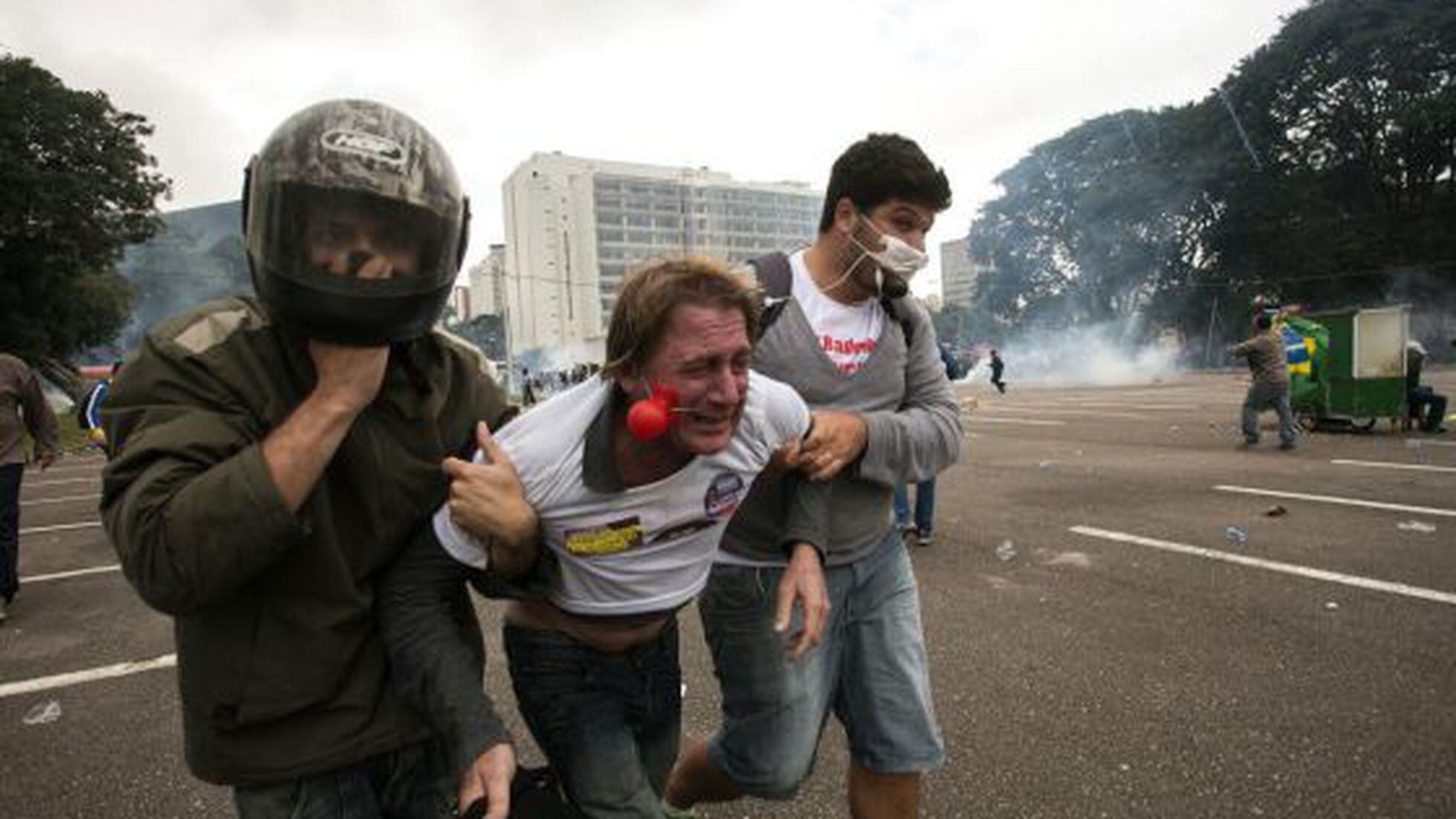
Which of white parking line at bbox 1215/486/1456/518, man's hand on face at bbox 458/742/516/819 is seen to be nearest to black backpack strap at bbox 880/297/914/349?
man's hand on face at bbox 458/742/516/819

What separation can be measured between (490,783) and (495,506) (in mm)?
434

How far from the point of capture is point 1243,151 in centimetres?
3909

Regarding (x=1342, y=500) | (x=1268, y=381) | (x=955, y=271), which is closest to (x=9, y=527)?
(x=1342, y=500)

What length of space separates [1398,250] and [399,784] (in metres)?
44.6

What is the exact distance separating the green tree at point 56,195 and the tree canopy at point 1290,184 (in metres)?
43.5

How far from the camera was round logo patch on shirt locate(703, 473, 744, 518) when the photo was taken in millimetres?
1725

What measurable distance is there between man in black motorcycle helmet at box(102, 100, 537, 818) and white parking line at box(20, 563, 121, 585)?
6583mm

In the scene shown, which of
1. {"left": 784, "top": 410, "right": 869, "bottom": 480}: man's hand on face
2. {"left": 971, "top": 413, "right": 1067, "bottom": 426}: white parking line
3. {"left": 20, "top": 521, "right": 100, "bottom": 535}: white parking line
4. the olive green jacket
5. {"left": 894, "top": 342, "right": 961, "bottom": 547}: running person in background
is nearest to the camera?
the olive green jacket

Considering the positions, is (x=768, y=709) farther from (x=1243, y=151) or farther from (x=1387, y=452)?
(x=1243, y=151)

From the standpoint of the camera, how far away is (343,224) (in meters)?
1.14

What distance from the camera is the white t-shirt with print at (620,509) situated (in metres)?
1.54

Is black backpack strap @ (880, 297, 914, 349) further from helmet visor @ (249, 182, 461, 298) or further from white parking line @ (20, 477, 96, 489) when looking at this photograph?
white parking line @ (20, 477, 96, 489)

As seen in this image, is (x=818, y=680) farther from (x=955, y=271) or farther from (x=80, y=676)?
(x=955, y=271)

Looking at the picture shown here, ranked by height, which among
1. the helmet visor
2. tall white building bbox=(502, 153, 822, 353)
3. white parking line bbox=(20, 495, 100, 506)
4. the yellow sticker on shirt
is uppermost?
tall white building bbox=(502, 153, 822, 353)
